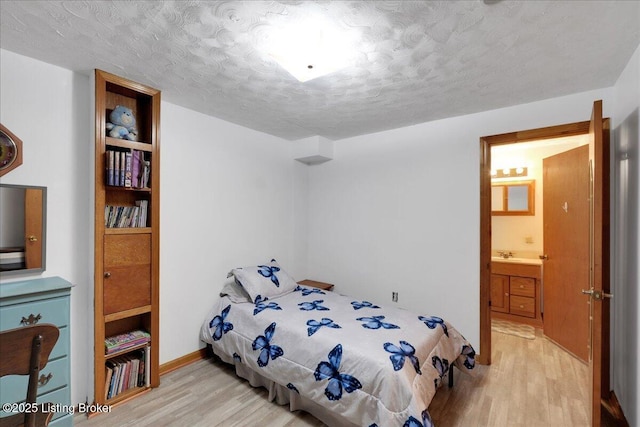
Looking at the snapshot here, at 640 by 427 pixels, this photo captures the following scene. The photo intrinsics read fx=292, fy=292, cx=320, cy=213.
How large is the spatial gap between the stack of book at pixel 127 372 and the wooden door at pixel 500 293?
165 inches

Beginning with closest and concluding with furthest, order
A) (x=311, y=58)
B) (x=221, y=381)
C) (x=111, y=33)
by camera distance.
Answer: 1. (x=111, y=33)
2. (x=311, y=58)
3. (x=221, y=381)

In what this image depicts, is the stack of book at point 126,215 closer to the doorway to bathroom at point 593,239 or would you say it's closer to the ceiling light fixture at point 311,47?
the ceiling light fixture at point 311,47

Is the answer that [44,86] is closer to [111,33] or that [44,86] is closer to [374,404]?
[111,33]

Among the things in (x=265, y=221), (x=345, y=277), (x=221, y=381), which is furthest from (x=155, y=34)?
(x=345, y=277)

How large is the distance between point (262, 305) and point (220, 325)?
44 centimetres

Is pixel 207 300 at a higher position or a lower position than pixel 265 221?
lower

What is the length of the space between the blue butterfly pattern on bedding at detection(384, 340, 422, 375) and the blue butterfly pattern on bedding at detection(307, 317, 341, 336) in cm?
46

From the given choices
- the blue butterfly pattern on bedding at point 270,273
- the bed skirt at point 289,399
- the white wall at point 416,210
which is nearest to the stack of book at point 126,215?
the blue butterfly pattern on bedding at point 270,273

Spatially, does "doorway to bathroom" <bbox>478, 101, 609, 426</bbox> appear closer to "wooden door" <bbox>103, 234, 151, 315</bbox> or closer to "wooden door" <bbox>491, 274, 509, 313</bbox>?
"wooden door" <bbox>491, 274, 509, 313</bbox>

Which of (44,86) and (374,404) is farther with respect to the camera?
(44,86)

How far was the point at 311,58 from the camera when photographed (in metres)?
1.80

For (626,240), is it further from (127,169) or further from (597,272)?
(127,169)

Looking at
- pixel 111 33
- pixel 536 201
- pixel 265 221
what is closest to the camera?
pixel 111 33

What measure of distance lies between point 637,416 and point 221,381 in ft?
9.34
